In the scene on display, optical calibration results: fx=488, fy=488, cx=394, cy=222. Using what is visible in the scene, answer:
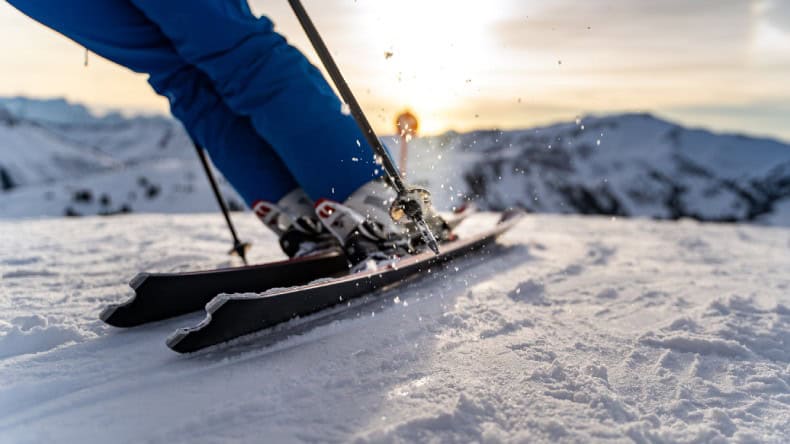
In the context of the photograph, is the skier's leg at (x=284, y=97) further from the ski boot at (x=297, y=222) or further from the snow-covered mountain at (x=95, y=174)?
the snow-covered mountain at (x=95, y=174)

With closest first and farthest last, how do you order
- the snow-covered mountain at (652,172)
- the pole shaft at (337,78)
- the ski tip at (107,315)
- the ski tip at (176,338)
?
the ski tip at (176,338) < the ski tip at (107,315) < the pole shaft at (337,78) < the snow-covered mountain at (652,172)

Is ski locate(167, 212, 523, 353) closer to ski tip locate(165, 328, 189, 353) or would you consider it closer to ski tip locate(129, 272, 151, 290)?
ski tip locate(165, 328, 189, 353)

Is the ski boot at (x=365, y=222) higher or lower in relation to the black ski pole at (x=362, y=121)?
lower

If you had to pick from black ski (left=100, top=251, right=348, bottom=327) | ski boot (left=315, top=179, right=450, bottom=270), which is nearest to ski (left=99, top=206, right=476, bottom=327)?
black ski (left=100, top=251, right=348, bottom=327)

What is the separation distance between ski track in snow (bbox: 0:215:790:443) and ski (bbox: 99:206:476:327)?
6 centimetres

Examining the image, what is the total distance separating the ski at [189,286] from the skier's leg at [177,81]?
594 mm

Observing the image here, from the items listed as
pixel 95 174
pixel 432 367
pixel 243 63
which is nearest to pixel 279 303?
pixel 432 367

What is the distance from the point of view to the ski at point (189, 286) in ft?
5.56

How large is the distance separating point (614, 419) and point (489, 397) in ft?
0.95

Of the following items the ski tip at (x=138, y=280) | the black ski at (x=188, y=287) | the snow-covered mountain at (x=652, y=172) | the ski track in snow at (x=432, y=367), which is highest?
the ski tip at (x=138, y=280)

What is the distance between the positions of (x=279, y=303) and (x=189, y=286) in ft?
1.49

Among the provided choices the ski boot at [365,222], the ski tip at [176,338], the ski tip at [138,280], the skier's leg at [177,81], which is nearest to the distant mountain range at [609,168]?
the skier's leg at [177,81]

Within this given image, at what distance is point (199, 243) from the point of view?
364cm

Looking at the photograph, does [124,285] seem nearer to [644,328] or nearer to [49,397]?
[49,397]
